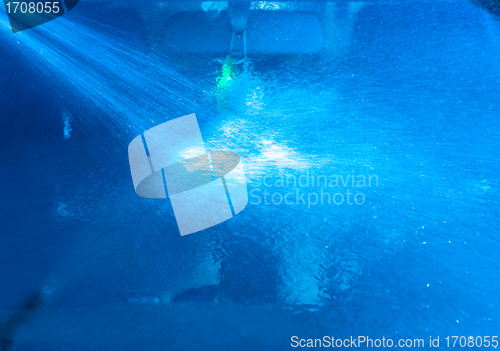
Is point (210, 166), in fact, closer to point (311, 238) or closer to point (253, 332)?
point (311, 238)

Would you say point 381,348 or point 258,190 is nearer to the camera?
point 381,348

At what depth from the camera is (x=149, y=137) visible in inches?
71.1

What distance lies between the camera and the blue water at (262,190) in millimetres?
1217

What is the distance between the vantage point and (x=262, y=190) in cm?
154

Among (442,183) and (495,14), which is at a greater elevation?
(495,14)

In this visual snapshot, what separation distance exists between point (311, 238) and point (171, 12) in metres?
2.01

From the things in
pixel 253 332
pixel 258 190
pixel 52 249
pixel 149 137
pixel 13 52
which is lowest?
pixel 253 332

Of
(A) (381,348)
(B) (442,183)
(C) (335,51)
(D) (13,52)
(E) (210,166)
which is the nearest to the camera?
(A) (381,348)

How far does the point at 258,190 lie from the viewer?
1542mm

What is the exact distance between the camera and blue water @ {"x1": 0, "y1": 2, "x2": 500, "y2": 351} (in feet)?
3.99

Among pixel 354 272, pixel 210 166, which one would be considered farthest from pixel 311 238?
pixel 210 166

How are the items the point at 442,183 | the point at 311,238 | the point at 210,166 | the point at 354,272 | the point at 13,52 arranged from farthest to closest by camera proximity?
1. the point at 13,52
2. the point at 210,166
3. the point at 442,183
4. the point at 311,238
5. the point at 354,272

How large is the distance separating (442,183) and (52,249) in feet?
6.06

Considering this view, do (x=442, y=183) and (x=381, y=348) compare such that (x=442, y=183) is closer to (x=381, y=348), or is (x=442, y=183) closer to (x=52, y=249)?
(x=381, y=348)
